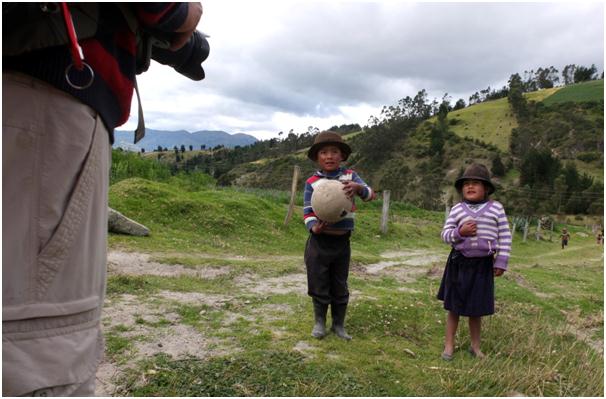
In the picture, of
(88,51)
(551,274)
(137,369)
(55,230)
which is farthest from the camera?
(551,274)

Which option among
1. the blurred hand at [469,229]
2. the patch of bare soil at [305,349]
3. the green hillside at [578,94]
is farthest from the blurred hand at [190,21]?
the green hillside at [578,94]

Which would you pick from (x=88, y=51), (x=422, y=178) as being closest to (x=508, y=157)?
(x=422, y=178)

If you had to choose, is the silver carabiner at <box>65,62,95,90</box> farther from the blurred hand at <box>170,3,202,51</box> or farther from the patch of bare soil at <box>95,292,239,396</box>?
the patch of bare soil at <box>95,292,239,396</box>

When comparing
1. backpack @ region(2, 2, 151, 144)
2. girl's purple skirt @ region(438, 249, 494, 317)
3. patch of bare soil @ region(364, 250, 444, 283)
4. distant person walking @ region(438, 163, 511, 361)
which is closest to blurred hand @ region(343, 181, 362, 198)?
distant person walking @ region(438, 163, 511, 361)

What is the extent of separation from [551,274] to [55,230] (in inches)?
450

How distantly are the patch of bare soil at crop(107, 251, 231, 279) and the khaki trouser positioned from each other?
5.23 m

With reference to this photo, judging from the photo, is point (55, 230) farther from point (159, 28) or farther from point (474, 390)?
point (474, 390)

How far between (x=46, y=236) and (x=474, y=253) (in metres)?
3.18

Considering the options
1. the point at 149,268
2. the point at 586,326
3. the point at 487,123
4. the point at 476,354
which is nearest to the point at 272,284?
the point at 149,268

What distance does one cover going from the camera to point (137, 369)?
3053 mm

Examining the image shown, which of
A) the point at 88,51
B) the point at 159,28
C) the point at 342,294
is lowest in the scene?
the point at 342,294

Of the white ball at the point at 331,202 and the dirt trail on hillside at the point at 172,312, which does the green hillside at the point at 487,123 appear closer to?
the dirt trail on hillside at the point at 172,312

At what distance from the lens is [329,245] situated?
13.0 ft

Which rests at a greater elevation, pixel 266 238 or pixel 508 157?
pixel 508 157
